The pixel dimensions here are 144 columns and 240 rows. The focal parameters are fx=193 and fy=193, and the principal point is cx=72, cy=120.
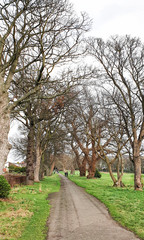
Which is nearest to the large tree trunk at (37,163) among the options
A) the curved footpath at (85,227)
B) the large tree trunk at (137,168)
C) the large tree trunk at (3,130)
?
the large tree trunk at (137,168)

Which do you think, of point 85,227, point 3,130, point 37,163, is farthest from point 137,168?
point 3,130

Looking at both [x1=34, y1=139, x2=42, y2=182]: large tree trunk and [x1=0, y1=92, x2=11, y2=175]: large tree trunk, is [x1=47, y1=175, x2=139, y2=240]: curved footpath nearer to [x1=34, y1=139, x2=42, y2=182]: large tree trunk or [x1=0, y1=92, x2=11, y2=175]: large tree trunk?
[x1=0, y1=92, x2=11, y2=175]: large tree trunk

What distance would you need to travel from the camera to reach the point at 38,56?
9.51 metres

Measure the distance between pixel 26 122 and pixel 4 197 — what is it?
463 inches

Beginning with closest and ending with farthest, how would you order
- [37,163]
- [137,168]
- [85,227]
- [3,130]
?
[85,227]
[3,130]
[137,168]
[37,163]

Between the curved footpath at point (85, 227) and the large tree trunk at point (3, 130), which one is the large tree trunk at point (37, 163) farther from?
the large tree trunk at point (3, 130)

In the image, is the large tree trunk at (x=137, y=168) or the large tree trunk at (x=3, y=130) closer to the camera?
the large tree trunk at (x=3, y=130)

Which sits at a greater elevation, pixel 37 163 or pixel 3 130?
pixel 3 130

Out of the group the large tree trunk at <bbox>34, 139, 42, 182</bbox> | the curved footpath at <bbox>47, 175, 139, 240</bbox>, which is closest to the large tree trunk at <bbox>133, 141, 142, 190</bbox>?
the curved footpath at <bbox>47, 175, 139, 240</bbox>

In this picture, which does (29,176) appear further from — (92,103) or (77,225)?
(77,225)

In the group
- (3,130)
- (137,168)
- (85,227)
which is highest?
(3,130)

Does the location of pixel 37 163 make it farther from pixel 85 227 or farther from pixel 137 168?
pixel 85 227

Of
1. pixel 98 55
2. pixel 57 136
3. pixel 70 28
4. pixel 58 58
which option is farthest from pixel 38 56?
pixel 57 136


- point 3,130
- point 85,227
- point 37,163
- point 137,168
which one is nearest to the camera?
point 85,227
